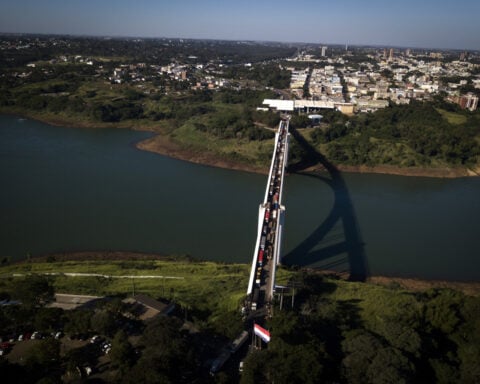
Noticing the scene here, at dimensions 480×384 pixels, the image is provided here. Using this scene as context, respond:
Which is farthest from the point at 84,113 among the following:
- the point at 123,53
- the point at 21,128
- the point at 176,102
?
the point at 123,53

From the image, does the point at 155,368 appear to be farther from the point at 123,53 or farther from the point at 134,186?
the point at 123,53

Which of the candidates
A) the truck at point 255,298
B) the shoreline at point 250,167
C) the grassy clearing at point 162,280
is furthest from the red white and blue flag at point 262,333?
the shoreline at point 250,167

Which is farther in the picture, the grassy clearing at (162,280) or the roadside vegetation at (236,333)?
→ the grassy clearing at (162,280)

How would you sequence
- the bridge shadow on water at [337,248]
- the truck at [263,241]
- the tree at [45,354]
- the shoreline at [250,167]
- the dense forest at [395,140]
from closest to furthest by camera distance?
the tree at [45,354], the truck at [263,241], the bridge shadow on water at [337,248], the shoreline at [250,167], the dense forest at [395,140]

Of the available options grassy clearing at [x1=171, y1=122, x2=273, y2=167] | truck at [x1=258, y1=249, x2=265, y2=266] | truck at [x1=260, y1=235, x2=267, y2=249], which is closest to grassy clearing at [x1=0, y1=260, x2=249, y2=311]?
truck at [x1=258, y1=249, x2=265, y2=266]

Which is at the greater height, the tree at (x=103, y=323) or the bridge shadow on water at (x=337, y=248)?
the tree at (x=103, y=323)

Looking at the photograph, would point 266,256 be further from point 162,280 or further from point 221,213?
point 221,213

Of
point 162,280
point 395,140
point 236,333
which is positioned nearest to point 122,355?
point 236,333

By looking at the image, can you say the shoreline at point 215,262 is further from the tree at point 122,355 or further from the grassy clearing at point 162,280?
the tree at point 122,355
